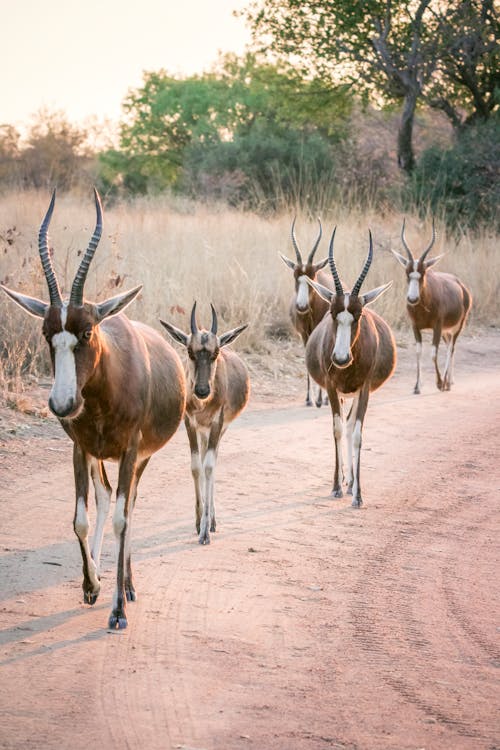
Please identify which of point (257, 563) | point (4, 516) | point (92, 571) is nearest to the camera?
point (92, 571)

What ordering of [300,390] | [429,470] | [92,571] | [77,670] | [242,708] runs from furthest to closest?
→ 1. [300,390]
2. [429,470]
3. [92,571]
4. [77,670]
5. [242,708]

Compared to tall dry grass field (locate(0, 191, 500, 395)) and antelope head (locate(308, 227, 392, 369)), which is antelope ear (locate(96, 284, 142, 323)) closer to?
antelope head (locate(308, 227, 392, 369))

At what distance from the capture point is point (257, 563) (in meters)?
6.37

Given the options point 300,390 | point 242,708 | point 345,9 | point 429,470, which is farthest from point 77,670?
point 345,9

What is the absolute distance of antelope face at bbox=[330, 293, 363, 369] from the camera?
8.13 metres

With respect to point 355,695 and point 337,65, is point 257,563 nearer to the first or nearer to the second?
point 355,695

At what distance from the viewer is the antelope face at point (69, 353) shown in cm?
479

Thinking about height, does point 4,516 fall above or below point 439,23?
below

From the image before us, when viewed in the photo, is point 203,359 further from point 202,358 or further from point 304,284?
point 304,284

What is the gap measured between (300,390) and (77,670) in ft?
29.1

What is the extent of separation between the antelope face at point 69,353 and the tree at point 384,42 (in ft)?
79.0

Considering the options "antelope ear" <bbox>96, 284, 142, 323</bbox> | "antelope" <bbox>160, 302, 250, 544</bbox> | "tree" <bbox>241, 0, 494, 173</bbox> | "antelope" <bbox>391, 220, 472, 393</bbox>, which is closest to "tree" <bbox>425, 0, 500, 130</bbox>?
"tree" <bbox>241, 0, 494, 173</bbox>

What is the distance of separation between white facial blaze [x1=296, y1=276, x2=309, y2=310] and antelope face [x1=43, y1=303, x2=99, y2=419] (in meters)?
8.08

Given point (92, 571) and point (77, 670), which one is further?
point (92, 571)
